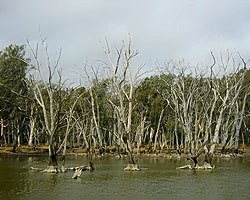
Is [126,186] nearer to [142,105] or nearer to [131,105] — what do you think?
[131,105]

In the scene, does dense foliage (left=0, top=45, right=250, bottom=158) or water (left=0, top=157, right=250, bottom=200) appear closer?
water (left=0, top=157, right=250, bottom=200)

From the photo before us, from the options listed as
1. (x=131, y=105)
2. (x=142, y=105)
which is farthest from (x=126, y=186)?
(x=142, y=105)

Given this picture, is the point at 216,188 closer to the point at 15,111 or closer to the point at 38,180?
the point at 38,180

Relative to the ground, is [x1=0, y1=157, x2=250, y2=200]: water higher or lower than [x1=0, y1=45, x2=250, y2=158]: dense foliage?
lower

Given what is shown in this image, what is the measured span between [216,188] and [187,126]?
59.9ft

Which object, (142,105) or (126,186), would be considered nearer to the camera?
(126,186)

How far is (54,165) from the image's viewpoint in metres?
26.1

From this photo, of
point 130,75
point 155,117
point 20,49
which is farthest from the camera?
point 155,117

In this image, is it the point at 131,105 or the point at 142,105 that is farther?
the point at 142,105

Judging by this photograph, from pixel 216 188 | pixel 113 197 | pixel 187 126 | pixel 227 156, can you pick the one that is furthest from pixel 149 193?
pixel 227 156

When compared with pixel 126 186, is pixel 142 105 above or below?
above

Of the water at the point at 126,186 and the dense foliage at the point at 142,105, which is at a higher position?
the dense foliage at the point at 142,105

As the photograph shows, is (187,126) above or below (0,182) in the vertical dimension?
above

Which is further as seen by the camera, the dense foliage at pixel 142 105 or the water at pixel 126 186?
the dense foliage at pixel 142 105
